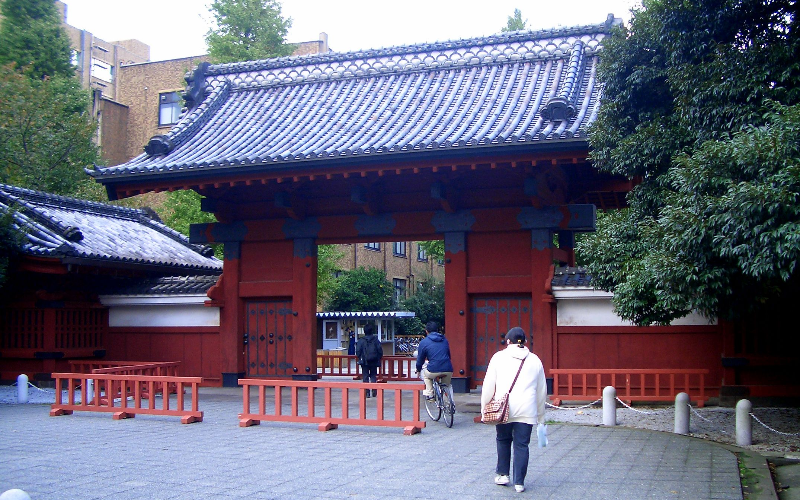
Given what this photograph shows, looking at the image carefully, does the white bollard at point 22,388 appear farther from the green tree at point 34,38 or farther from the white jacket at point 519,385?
the green tree at point 34,38

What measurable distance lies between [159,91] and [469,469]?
4190 cm

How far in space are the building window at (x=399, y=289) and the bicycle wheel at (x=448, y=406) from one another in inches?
1236

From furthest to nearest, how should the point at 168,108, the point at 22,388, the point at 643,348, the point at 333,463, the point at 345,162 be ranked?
1. the point at 168,108
2. the point at 22,388
3. the point at 345,162
4. the point at 643,348
5. the point at 333,463

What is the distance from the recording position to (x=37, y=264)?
1716 cm

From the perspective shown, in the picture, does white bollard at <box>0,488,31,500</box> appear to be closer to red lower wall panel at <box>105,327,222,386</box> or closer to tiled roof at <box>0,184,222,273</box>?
tiled roof at <box>0,184,222,273</box>

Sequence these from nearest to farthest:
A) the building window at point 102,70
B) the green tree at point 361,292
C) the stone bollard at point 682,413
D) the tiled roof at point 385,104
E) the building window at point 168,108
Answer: the stone bollard at point 682,413 < the tiled roof at point 385,104 < the green tree at point 361,292 < the building window at point 168,108 < the building window at point 102,70

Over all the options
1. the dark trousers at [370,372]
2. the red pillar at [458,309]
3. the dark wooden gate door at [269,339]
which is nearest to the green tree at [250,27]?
the dark wooden gate door at [269,339]

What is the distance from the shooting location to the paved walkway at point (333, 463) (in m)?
7.43

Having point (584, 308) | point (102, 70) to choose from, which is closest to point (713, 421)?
point (584, 308)

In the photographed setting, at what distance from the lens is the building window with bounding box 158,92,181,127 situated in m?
44.5

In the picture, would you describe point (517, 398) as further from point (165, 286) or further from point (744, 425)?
point (165, 286)

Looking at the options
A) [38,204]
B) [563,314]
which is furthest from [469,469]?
[38,204]

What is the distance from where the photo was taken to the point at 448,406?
12.0 metres

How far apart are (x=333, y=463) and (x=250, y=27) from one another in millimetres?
24982
